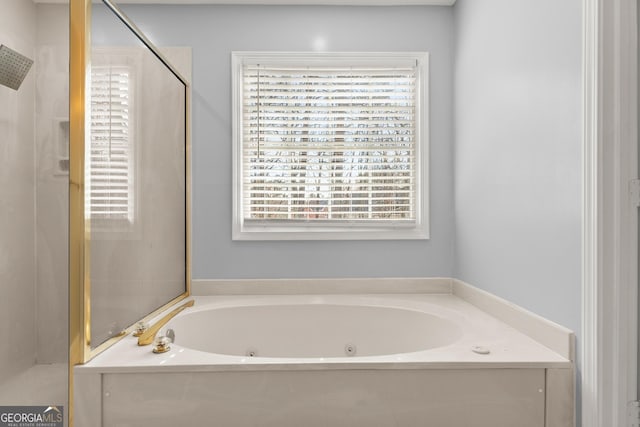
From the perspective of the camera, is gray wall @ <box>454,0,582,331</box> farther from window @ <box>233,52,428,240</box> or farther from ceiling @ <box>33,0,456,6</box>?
window @ <box>233,52,428,240</box>

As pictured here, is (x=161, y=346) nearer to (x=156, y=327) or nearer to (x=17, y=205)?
(x=156, y=327)

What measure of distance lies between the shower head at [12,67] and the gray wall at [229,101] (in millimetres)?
1114

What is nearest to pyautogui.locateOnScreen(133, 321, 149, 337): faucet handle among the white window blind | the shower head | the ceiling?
the white window blind

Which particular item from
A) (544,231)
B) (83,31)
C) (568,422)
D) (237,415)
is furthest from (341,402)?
(83,31)

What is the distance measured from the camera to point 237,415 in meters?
1.22

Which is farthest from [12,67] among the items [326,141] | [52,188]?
[326,141]

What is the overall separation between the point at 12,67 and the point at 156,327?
3.45 feet

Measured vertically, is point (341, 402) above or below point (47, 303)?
below

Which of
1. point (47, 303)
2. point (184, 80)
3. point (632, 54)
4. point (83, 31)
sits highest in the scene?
point (184, 80)

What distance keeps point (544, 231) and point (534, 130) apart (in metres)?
0.38

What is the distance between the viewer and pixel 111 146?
4.75ft

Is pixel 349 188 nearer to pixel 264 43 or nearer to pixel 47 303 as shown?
pixel 264 43

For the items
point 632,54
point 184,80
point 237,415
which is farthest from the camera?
point 184,80

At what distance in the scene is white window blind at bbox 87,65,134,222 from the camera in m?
1.34
